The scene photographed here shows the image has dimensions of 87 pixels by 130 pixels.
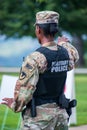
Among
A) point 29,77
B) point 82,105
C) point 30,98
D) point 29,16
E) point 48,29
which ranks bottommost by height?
point 29,16

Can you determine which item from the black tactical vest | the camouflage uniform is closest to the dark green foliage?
the black tactical vest

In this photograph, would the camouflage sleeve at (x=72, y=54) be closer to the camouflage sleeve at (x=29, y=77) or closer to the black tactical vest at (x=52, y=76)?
the black tactical vest at (x=52, y=76)

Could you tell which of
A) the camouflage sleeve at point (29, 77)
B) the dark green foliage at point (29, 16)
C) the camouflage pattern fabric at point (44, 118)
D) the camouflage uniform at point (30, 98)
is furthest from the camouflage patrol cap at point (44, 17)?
the dark green foliage at point (29, 16)

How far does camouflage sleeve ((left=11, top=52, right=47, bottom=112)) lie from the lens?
5.71 meters

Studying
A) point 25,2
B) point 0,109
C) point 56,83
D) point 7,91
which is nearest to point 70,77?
point 7,91

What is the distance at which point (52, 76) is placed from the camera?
5.90m

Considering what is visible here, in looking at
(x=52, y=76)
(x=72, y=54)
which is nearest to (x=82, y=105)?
(x=72, y=54)

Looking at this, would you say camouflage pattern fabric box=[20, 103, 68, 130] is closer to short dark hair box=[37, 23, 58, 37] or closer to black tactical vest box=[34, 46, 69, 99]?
black tactical vest box=[34, 46, 69, 99]

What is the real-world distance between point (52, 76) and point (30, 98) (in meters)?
0.32

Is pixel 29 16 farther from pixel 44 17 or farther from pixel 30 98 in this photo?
pixel 30 98

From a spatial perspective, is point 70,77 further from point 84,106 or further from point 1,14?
point 1,14

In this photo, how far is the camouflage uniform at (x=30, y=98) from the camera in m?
5.72

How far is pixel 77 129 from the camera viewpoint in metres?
11.2

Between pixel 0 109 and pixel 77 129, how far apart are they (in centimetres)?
306
